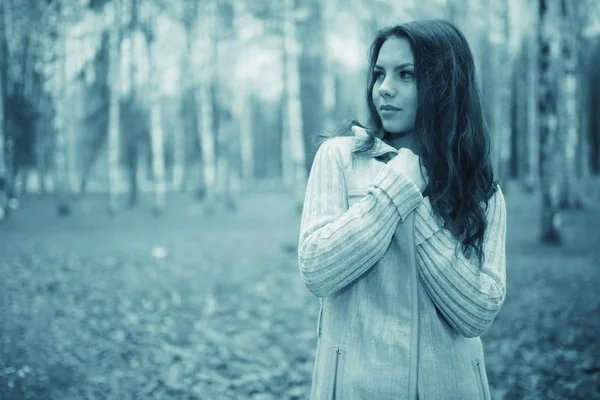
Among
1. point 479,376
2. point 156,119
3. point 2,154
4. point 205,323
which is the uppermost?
point 156,119

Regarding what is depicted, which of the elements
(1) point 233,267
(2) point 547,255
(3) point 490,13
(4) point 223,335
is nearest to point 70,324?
(4) point 223,335

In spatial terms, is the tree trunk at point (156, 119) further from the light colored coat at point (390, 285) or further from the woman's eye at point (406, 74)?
the light colored coat at point (390, 285)

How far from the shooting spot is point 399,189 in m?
1.57

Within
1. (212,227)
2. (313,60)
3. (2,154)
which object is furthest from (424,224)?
(212,227)

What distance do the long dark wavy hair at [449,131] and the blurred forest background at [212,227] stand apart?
503 mm

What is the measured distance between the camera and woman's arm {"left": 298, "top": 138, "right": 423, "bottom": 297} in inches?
60.5

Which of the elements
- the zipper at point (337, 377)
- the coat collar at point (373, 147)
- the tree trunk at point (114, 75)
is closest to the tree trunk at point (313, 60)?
the tree trunk at point (114, 75)

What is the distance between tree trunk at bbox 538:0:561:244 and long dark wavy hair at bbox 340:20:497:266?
32.0 ft

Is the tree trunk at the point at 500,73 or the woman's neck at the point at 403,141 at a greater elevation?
the tree trunk at the point at 500,73

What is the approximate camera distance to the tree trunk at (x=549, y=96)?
10227 mm

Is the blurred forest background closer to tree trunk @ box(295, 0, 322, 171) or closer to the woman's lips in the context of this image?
tree trunk @ box(295, 0, 322, 171)

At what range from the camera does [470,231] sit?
1706 millimetres

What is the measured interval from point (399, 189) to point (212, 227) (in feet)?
49.7

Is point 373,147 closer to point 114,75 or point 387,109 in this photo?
point 387,109
